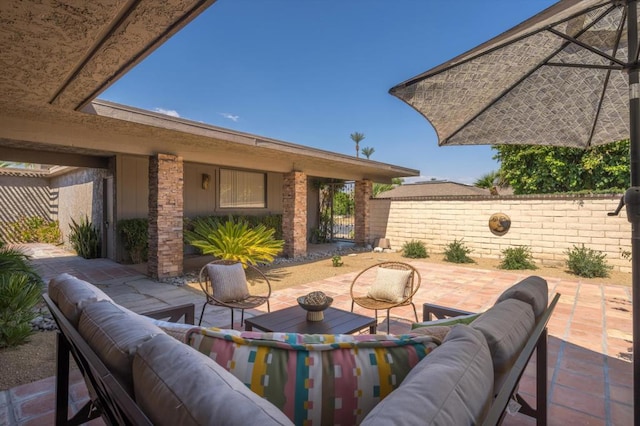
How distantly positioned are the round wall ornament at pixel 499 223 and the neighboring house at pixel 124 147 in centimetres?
331

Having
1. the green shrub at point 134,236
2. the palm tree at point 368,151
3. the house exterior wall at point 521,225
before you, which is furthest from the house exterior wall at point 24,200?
the palm tree at point 368,151

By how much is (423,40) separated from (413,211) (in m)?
5.13

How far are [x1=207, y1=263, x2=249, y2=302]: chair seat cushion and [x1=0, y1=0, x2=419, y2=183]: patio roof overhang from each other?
2.18 meters

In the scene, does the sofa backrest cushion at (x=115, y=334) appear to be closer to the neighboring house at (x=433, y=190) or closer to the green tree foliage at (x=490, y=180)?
the green tree foliage at (x=490, y=180)

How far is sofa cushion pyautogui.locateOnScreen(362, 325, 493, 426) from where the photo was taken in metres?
0.71

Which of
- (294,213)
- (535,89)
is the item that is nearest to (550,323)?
(535,89)

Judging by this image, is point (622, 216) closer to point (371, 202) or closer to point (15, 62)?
point (371, 202)

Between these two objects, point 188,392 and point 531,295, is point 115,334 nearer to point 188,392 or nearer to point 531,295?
point 188,392

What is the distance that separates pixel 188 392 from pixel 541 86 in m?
3.43

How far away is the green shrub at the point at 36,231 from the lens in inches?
441

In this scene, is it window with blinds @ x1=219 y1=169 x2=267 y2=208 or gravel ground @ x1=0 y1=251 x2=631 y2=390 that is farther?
window with blinds @ x1=219 y1=169 x2=267 y2=208

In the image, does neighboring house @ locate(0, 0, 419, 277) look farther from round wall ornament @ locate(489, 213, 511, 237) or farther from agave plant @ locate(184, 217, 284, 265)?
round wall ornament @ locate(489, 213, 511, 237)

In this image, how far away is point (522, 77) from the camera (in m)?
2.78

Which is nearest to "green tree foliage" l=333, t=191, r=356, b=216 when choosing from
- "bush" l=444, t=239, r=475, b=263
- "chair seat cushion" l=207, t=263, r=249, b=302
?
"bush" l=444, t=239, r=475, b=263
